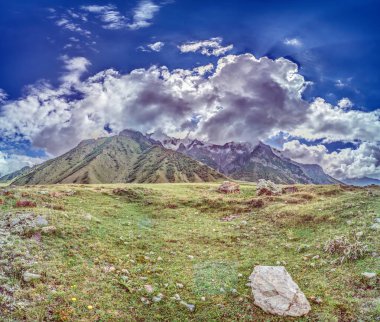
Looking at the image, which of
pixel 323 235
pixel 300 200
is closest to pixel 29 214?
pixel 323 235

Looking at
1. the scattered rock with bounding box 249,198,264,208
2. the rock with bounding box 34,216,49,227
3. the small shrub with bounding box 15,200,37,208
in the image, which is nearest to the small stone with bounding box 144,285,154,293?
the rock with bounding box 34,216,49,227

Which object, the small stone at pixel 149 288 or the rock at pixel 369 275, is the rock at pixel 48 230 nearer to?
the small stone at pixel 149 288

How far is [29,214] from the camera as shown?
2267 centimetres

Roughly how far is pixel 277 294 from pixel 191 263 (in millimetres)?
6295

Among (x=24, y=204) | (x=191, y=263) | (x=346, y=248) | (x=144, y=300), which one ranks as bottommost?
(x=144, y=300)

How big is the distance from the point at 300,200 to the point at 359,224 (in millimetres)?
14245

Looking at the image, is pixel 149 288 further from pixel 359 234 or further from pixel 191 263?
pixel 359 234

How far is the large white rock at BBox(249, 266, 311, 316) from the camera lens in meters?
14.2

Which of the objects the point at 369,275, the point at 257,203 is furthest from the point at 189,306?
the point at 257,203

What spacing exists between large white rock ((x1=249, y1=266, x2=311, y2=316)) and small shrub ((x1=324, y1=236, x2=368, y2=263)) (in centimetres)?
472

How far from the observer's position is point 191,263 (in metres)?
19.9

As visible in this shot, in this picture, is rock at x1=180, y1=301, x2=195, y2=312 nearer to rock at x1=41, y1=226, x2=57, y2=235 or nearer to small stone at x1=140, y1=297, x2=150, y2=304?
small stone at x1=140, y1=297, x2=150, y2=304

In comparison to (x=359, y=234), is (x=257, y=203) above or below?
above

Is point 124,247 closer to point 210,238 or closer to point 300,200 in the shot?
point 210,238
